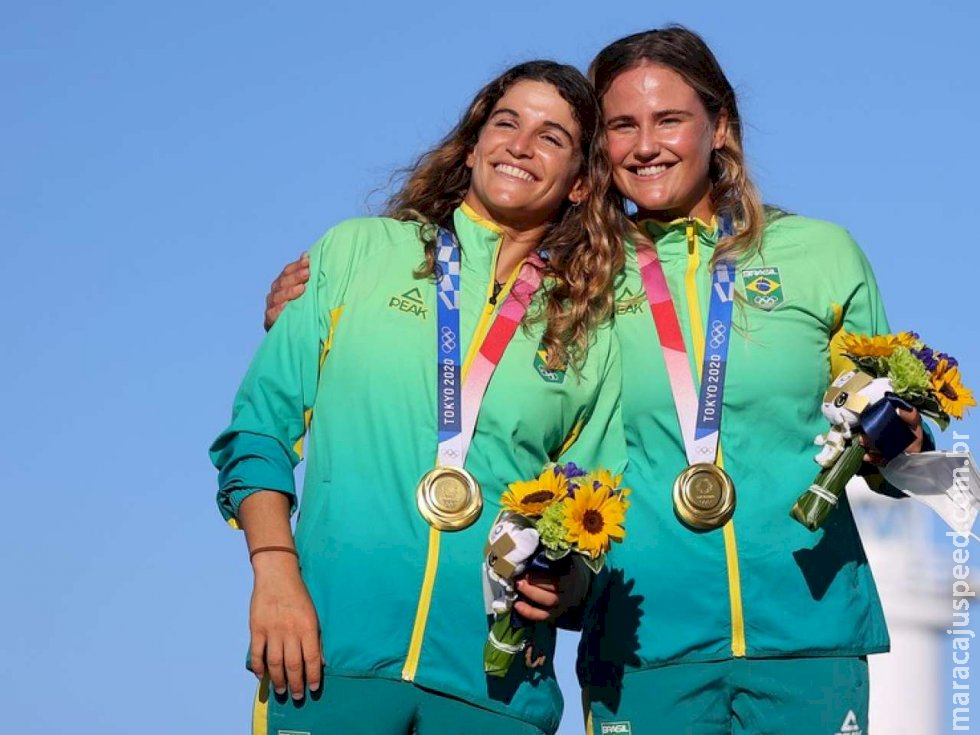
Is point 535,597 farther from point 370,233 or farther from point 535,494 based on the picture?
point 370,233

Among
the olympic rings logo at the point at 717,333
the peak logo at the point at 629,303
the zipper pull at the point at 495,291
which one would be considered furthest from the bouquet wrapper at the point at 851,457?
the zipper pull at the point at 495,291

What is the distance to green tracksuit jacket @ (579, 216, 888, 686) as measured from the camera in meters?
6.16

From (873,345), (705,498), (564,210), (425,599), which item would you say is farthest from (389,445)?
(873,345)

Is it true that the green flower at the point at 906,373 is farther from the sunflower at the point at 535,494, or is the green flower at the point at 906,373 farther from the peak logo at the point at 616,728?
the peak logo at the point at 616,728

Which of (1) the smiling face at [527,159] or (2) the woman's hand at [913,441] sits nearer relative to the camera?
(2) the woman's hand at [913,441]

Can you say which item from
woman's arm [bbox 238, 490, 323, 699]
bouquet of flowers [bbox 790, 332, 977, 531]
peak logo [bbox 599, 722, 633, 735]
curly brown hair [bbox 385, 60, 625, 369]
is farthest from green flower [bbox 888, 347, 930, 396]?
woman's arm [bbox 238, 490, 323, 699]

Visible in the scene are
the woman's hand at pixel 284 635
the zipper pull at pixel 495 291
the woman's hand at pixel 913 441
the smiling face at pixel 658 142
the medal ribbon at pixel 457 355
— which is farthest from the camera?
the smiling face at pixel 658 142

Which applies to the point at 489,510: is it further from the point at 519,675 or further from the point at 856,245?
the point at 856,245

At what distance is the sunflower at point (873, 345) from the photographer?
20.2ft

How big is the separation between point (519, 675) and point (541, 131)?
178 cm

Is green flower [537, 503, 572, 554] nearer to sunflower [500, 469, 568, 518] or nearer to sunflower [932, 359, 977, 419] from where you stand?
sunflower [500, 469, 568, 518]

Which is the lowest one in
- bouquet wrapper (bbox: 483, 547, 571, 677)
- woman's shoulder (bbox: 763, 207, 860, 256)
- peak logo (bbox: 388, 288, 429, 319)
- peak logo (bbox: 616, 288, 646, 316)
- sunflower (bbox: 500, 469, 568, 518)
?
bouquet wrapper (bbox: 483, 547, 571, 677)

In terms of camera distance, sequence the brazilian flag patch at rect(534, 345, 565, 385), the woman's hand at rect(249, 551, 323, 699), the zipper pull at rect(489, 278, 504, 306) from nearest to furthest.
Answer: the woman's hand at rect(249, 551, 323, 699)
the brazilian flag patch at rect(534, 345, 565, 385)
the zipper pull at rect(489, 278, 504, 306)

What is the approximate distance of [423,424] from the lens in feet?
19.6
